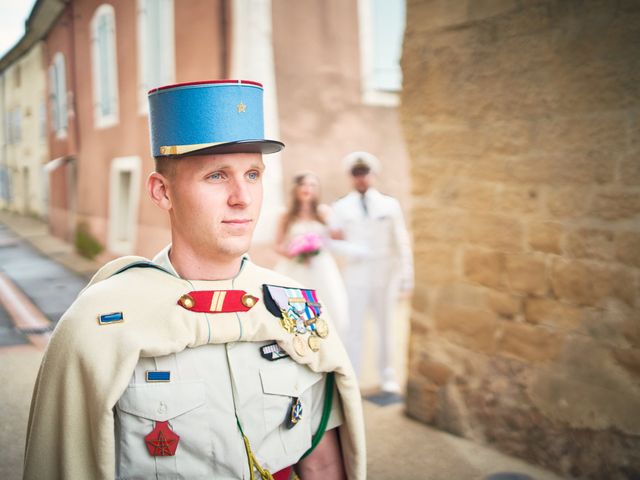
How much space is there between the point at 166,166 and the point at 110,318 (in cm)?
37

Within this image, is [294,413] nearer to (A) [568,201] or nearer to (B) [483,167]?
(A) [568,201]

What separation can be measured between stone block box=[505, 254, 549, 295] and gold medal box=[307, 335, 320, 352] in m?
2.04

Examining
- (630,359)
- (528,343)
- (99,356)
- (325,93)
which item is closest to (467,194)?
(528,343)

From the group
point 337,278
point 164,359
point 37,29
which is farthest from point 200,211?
point 37,29

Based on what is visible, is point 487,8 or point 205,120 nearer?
point 205,120

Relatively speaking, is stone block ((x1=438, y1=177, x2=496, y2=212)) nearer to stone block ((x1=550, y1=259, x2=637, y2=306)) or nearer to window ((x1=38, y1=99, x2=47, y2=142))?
stone block ((x1=550, y1=259, x2=637, y2=306))

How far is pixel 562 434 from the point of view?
10.8ft

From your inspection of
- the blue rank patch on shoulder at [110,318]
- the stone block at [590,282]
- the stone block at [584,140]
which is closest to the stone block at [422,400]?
the stone block at [590,282]

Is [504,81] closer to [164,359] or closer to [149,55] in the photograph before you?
[164,359]

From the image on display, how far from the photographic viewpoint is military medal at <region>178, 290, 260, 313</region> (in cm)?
145

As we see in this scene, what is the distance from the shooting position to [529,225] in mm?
3334

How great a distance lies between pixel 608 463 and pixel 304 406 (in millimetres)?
2194

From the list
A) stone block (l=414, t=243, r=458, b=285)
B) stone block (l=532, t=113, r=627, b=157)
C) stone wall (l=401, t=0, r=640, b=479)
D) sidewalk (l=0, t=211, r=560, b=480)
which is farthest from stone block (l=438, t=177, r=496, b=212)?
sidewalk (l=0, t=211, r=560, b=480)

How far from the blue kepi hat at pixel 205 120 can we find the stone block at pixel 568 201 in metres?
2.14
